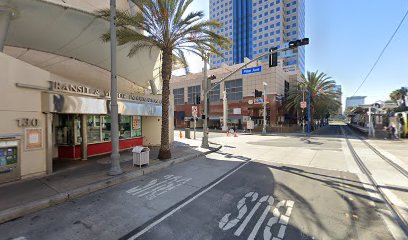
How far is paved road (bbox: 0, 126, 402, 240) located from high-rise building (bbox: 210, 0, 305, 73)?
6290 cm

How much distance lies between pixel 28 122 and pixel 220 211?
7744mm

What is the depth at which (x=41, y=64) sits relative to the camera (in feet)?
38.1

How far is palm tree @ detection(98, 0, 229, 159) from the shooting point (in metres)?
9.48

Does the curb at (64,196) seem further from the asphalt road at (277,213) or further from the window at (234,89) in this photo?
the window at (234,89)

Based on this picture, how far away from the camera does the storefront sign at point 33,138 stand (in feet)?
23.3

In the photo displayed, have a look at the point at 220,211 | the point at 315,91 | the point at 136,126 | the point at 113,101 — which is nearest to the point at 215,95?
the point at 315,91

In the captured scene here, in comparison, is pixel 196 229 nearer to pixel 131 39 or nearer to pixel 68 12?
pixel 131 39

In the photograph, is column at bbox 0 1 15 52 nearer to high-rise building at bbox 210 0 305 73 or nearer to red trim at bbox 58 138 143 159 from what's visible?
red trim at bbox 58 138 143 159

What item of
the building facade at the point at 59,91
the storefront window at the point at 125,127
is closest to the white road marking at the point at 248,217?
the building facade at the point at 59,91

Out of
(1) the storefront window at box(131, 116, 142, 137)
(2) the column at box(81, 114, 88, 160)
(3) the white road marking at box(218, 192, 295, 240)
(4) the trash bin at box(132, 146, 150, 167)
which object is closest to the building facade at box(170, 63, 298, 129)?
(1) the storefront window at box(131, 116, 142, 137)

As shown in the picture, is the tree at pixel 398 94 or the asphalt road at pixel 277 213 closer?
the asphalt road at pixel 277 213

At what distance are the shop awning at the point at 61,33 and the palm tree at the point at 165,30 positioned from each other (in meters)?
1.14

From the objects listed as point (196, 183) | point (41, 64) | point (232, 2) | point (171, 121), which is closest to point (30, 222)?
point (196, 183)

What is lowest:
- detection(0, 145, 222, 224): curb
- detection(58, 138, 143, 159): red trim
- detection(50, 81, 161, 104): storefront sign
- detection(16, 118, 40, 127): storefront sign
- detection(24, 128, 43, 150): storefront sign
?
detection(0, 145, 222, 224): curb
